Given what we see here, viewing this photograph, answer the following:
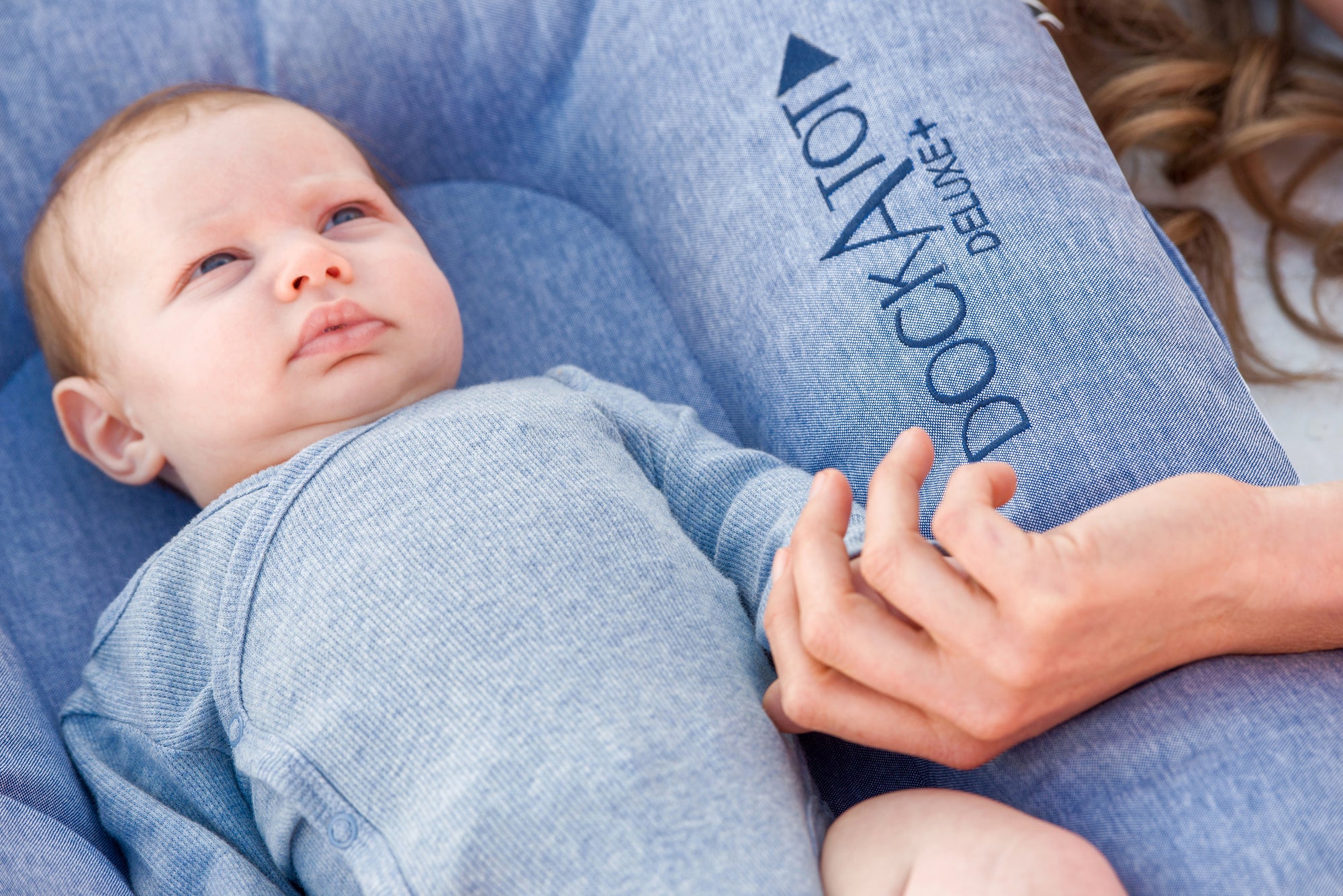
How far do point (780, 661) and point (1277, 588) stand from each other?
1.37ft

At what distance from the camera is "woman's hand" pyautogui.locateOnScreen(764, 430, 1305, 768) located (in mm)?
785

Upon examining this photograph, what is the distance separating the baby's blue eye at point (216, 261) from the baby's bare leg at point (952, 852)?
879 millimetres

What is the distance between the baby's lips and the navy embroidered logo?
0.54m

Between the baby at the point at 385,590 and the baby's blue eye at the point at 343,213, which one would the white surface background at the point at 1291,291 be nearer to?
the baby at the point at 385,590

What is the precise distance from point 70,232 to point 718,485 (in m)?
0.82

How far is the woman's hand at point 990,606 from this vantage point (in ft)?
2.58

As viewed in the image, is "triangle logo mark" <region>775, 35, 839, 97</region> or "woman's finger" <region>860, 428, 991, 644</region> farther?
"triangle logo mark" <region>775, 35, 839, 97</region>

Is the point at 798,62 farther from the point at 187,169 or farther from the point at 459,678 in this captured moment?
the point at 459,678

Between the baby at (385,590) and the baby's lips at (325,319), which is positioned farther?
the baby's lips at (325,319)

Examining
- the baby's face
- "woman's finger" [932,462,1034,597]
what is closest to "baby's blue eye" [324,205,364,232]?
the baby's face

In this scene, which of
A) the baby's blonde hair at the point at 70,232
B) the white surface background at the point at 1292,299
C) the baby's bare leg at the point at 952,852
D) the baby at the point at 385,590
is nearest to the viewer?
the baby's bare leg at the point at 952,852

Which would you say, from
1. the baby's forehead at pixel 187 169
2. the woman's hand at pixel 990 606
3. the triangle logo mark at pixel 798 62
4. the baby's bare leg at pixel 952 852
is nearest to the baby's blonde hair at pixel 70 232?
the baby's forehead at pixel 187 169

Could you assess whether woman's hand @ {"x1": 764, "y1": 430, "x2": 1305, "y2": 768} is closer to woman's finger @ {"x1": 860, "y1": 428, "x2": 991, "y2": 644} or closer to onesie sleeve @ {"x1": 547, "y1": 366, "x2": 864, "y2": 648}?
woman's finger @ {"x1": 860, "y1": 428, "x2": 991, "y2": 644}

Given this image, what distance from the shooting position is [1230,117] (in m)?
1.66
